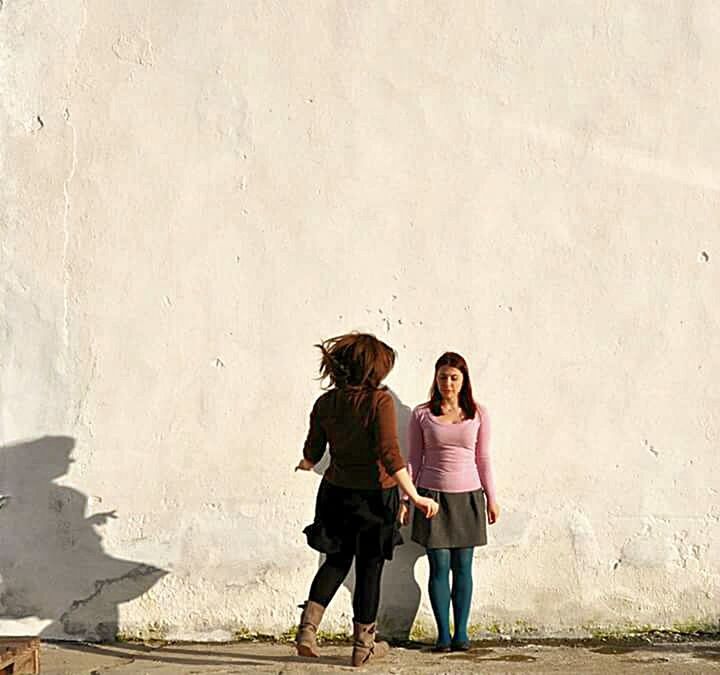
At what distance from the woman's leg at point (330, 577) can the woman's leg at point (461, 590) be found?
60 cm

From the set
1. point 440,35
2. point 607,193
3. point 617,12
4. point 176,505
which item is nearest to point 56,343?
point 176,505

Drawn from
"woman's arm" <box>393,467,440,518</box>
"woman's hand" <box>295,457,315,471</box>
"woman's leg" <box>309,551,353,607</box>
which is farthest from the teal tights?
"woman's hand" <box>295,457,315,471</box>

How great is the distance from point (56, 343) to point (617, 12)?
3.21 meters

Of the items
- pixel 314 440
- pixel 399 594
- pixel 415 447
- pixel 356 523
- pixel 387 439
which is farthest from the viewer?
pixel 399 594

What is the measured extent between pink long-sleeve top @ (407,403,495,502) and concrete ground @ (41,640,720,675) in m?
0.78

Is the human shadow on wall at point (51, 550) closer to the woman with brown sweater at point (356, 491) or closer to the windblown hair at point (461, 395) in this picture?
the woman with brown sweater at point (356, 491)

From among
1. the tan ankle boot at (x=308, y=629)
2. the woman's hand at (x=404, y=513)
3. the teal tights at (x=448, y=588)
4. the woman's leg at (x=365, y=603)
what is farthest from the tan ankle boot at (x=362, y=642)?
the woman's hand at (x=404, y=513)

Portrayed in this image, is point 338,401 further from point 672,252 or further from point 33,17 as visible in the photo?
point 33,17

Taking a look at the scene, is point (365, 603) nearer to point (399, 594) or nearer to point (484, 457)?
point (399, 594)

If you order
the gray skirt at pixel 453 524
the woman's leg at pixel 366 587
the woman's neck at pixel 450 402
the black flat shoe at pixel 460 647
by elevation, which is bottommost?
the black flat shoe at pixel 460 647

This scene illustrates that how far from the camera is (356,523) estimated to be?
565 cm

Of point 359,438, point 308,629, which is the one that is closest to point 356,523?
point 359,438

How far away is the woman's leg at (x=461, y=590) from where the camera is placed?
19.8ft

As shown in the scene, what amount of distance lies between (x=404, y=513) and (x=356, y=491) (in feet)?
1.67
